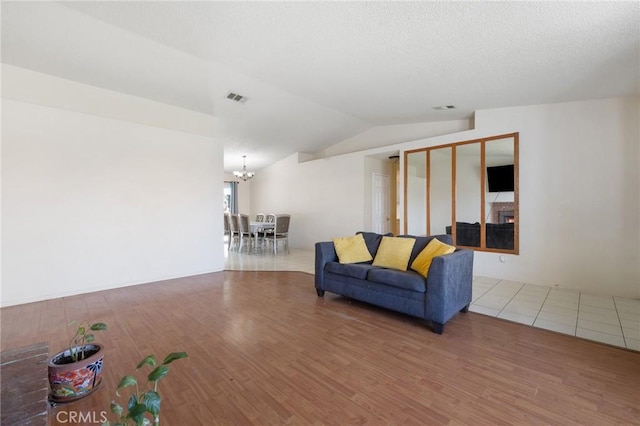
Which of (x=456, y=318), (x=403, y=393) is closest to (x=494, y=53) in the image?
(x=456, y=318)

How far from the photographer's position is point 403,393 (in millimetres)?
1708

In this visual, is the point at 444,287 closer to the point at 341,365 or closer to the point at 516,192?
the point at 341,365

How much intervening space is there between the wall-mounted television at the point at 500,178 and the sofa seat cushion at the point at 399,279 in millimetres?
2750

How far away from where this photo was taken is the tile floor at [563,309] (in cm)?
255

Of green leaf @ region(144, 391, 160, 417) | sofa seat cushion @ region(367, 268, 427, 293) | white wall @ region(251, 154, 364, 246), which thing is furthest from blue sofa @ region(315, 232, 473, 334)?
white wall @ region(251, 154, 364, 246)

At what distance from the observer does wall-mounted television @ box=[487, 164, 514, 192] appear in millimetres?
4453

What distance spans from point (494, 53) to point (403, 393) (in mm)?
3267

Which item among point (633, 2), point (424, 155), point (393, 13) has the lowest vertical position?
point (424, 155)

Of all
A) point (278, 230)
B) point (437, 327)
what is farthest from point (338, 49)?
point (278, 230)

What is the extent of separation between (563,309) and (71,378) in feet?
14.8

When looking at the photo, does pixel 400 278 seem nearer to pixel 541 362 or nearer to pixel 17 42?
pixel 541 362

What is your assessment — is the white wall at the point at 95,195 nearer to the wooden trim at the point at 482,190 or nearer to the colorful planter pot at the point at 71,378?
the colorful planter pot at the point at 71,378

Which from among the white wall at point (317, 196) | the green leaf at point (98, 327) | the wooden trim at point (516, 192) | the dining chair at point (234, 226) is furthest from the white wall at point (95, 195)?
the wooden trim at point (516, 192)

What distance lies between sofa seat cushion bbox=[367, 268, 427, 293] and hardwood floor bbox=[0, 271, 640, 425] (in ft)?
1.29
